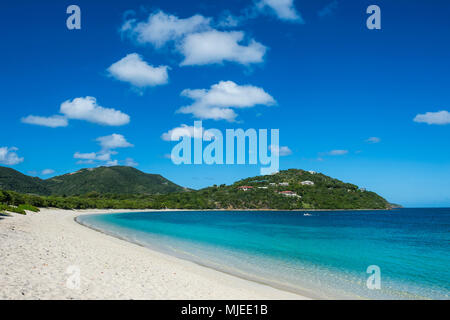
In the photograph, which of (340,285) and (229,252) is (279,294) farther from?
(229,252)

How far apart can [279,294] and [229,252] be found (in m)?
13.6

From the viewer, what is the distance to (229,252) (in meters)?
26.1

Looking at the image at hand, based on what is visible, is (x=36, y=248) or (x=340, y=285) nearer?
(x=340, y=285)
